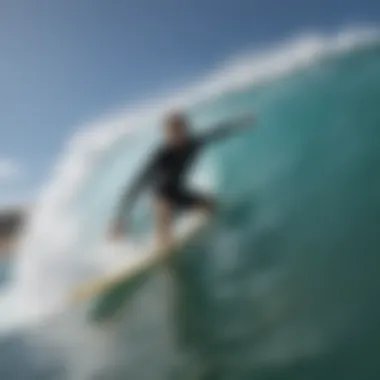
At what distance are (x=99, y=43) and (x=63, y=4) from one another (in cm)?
10

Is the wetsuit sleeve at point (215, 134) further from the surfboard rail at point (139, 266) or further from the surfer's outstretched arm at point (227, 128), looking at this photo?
the surfboard rail at point (139, 266)

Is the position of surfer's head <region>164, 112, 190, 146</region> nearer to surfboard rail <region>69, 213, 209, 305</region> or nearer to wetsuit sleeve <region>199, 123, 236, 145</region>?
wetsuit sleeve <region>199, 123, 236, 145</region>

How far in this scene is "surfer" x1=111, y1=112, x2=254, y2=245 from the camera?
1.52m

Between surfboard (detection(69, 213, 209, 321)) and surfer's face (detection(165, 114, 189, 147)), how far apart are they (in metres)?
0.15

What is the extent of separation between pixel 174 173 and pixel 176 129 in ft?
0.29

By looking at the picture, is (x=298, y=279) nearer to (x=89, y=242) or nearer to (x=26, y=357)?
(x=89, y=242)

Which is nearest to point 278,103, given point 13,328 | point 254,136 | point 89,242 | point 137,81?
point 254,136

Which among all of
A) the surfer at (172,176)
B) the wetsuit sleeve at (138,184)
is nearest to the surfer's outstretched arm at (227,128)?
the surfer at (172,176)

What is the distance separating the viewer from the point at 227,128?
1549 millimetres

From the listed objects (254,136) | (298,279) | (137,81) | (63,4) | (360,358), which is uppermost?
(63,4)

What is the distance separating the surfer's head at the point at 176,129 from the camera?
1.55 m

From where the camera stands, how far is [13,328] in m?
1.52

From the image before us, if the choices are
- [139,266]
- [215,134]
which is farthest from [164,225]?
[215,134]

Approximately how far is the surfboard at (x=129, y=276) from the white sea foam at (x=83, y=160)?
4 cm
